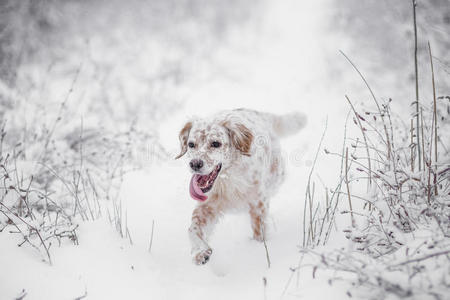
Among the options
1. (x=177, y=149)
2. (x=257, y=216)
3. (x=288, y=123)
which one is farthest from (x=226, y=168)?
(x=177, y=149)

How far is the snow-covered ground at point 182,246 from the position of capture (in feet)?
4.52

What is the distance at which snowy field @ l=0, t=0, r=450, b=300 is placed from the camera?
146 cm

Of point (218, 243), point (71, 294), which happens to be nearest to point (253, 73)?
point (218, 243)

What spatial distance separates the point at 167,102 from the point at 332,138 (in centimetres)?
336

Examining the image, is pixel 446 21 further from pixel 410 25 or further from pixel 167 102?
pixel 167 102

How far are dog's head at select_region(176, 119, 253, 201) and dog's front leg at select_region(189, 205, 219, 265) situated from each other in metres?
0.15

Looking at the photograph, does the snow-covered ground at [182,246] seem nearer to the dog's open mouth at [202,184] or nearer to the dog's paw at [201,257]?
the dog's paw at [201,257]

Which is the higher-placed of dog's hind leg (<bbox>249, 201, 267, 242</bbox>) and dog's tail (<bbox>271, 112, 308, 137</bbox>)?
dog's tail (<bbox>271, 112, 308, 137</bbox>)

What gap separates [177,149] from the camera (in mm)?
4746

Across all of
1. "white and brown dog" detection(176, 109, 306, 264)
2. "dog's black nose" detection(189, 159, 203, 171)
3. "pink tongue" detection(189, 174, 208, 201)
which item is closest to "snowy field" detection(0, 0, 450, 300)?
"white and brown dog" detection(176, 109, 306, 264)

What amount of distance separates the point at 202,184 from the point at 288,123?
60.3 inches

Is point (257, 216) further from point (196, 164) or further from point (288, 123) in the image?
point (288, 123)

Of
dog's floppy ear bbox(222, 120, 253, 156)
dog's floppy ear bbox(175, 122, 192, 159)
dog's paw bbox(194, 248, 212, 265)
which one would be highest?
dog's floppy ear bbox(175, 122, 192, 159)

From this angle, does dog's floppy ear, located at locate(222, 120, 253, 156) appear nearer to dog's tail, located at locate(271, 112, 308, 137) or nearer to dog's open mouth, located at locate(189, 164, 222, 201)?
dog's open mouth, located at locate(189, 164, 222, 201)
